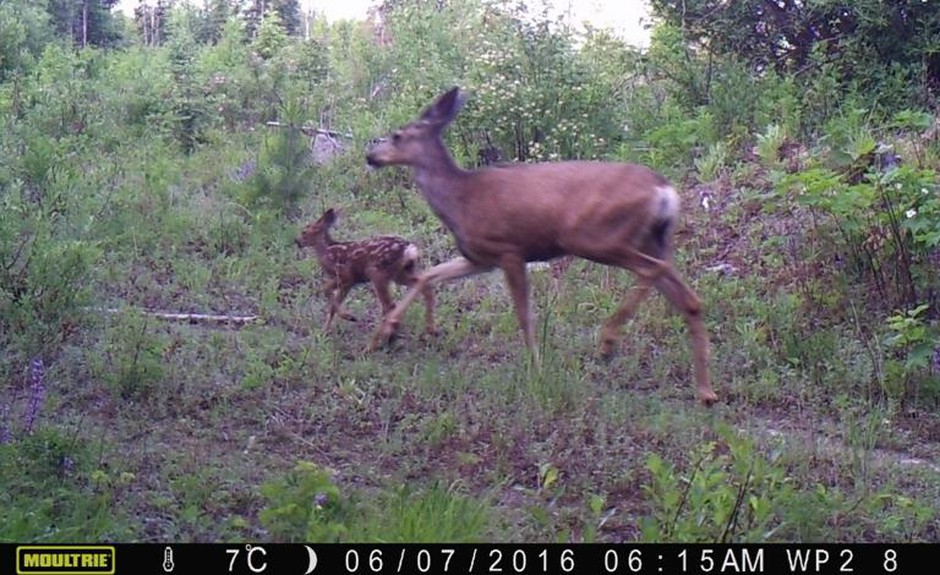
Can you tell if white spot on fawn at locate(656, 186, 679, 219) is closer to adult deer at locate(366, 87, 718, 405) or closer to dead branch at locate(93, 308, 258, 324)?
adult deer at locate(366, 87, 718, 405)

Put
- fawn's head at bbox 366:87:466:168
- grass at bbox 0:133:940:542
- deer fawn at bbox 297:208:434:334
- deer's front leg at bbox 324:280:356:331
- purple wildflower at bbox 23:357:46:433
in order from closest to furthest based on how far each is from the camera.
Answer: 1. grass at bbox 0:133:940:542
2. purple wildflower at bbox 23:357:46:433
3. fawn's head at bbox 366:87:466:168
4. deer's front leg at bbox 324:280:356:331
5. deer fawn at bbox 297:208:434:334

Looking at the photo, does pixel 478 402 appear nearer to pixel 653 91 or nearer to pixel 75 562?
pixel 75 562

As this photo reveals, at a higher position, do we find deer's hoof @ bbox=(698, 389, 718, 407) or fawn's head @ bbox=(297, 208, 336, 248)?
fawn's head @ bbox=(297, 208, 336, 248)

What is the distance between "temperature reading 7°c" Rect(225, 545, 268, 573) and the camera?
15.5 feet

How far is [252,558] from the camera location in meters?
4.82

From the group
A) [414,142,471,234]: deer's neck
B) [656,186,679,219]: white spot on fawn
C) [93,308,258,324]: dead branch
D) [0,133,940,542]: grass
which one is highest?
[414,142,471,234]: deer's neck

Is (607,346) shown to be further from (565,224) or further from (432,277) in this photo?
(432,277)

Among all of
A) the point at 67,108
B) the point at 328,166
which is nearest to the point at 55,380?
the point at 328,166

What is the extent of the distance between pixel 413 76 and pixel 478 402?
877 cm

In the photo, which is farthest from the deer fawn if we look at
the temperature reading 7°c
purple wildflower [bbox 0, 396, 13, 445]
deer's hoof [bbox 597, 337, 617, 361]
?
the temperature reading 7°c

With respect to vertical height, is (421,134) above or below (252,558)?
above

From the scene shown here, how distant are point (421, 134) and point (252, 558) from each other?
477 centimetres

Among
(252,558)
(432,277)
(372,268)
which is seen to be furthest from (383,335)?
(252,558)

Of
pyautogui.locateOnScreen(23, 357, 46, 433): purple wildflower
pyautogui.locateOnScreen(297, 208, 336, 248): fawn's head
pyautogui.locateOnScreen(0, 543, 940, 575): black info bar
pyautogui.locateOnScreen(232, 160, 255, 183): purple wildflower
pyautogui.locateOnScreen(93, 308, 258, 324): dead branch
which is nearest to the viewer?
pyautogui.locateOnScreen(0, 543, 940, 575): black info bar
